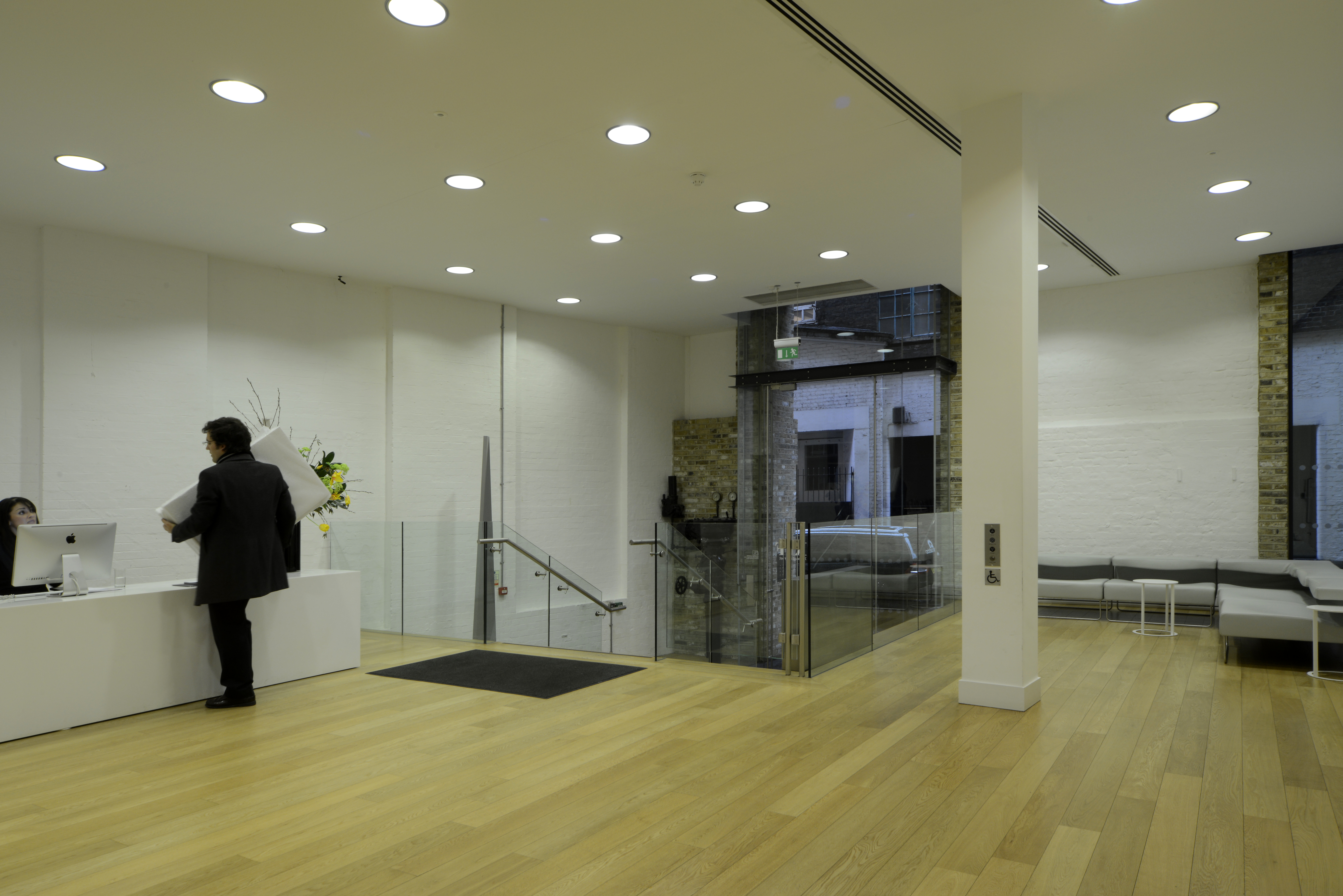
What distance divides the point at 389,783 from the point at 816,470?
7.12 m

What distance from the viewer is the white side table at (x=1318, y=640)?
5195 mm

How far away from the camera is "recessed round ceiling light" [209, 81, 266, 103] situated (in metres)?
4.14

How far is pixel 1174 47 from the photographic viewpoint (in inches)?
154

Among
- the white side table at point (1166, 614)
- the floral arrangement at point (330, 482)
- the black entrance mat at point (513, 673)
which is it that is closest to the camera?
the black entrance mat at point (513, 673)

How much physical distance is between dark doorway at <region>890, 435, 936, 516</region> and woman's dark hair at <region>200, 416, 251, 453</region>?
6.39m

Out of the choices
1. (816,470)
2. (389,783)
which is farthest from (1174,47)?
(816,470)

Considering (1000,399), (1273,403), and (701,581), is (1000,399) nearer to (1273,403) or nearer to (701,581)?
(701,581)

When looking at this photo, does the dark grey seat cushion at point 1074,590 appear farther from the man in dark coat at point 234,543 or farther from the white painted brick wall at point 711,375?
the man in dark coat at point 234,543

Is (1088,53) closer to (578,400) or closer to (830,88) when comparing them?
(830,88)

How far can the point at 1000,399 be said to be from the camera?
4.45 metres

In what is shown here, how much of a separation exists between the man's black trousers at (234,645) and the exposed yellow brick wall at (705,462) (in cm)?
676

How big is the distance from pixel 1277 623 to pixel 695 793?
4435 mm

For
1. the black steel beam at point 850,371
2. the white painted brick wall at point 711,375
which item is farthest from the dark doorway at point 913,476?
the white painted brick wall at point 711,375

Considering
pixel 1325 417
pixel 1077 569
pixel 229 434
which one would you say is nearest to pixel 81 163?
pixel 229 434
